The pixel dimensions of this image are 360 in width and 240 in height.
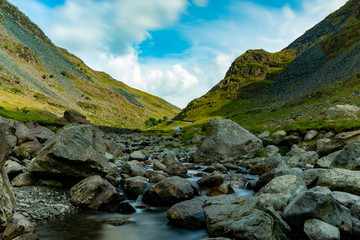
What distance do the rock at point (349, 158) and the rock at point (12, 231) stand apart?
619 inches

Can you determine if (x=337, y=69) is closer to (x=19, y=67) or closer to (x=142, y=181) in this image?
(x=142, y=181)

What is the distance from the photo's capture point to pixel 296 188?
34.6 feet

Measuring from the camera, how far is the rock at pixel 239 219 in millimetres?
7340

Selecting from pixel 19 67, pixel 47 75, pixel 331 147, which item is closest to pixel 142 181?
pixel 331 147

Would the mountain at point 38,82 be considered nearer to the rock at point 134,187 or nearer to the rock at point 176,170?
the rock at point 176,170

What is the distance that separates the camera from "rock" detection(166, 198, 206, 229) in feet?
33.4

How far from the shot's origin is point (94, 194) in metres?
12.6

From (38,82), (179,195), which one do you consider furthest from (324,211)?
(38,82)

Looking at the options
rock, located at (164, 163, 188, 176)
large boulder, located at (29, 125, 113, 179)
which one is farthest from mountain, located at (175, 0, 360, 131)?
large boulder, located at (29, 125, 113, 179)

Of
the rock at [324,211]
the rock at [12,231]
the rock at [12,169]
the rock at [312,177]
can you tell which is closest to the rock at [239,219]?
the rock at [324,211]

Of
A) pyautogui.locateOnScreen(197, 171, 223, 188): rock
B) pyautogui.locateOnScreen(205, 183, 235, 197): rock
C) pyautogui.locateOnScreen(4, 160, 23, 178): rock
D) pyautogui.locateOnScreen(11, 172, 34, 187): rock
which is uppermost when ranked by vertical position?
pyautogui.locateOnScreen(4, 160, 23, 178): rock

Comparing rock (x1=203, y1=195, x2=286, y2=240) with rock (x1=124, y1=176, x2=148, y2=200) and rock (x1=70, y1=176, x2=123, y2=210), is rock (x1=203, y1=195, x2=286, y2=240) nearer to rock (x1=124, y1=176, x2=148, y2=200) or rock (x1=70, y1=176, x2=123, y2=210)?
rock (x1=70, y1=176, x2=123, y2=210)

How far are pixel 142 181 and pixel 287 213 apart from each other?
9751 mm

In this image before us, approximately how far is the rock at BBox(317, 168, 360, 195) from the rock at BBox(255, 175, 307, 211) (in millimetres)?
1149
